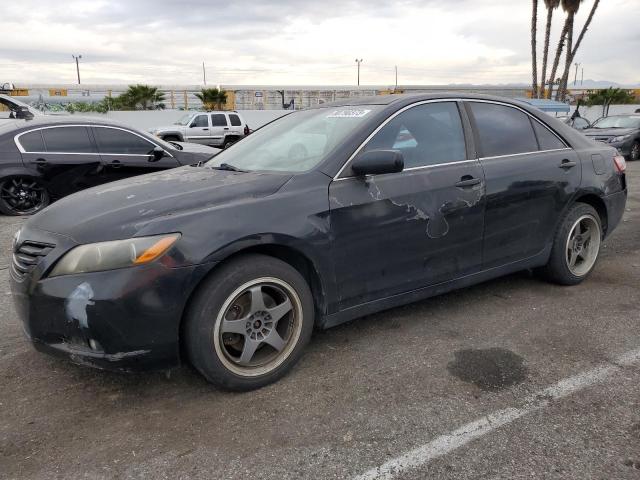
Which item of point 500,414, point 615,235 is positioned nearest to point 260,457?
point 500,414

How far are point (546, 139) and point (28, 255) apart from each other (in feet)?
12.3

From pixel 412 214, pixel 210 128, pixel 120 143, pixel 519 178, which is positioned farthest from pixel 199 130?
pixel 412 214

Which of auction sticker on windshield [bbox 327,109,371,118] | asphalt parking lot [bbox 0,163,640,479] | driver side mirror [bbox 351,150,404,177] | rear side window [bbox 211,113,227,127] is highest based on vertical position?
rear side window [bbox 211,113,227,127]

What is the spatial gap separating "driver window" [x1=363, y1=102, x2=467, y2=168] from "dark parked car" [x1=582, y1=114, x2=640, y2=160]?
1446 centimetres

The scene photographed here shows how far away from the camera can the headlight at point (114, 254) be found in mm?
2578

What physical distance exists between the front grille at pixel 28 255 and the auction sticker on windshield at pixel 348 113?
1.97 meters

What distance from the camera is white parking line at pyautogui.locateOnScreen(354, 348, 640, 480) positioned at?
2.32 m

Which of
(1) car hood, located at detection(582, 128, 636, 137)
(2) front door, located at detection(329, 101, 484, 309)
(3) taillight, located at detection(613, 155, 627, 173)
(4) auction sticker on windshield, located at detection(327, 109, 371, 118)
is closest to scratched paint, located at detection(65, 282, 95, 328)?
(2) front door, located at detection(329, 101, 484, 309)

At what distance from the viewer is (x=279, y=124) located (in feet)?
13.7

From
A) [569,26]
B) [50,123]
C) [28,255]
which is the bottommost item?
[28,255]

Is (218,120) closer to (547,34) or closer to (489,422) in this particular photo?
(489,422)

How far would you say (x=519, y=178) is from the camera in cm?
397

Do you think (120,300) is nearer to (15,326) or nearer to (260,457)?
(260,457)

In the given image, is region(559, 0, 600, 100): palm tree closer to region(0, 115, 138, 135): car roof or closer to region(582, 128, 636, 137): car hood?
region(582, 128, 636, 137): car hood
